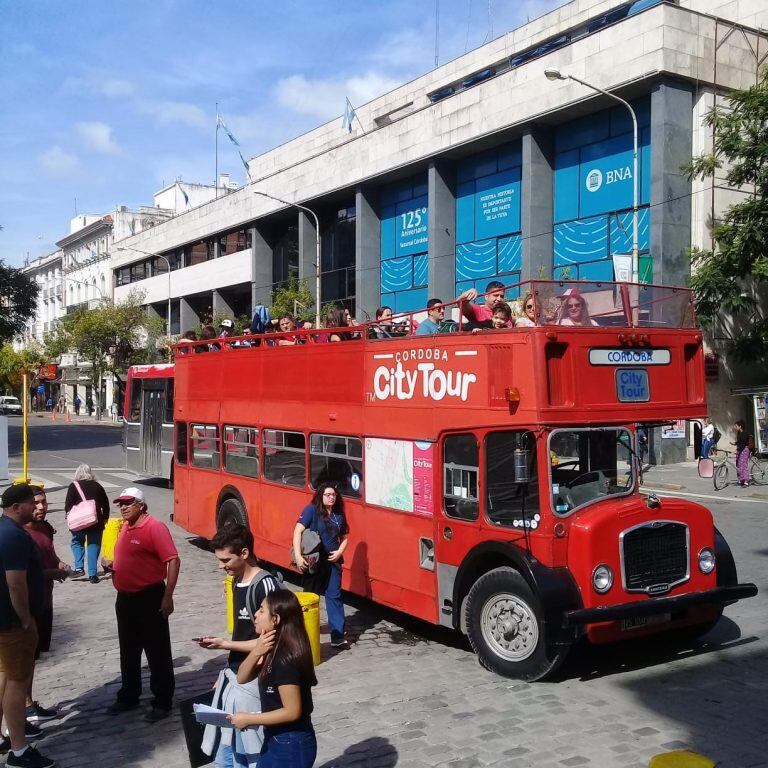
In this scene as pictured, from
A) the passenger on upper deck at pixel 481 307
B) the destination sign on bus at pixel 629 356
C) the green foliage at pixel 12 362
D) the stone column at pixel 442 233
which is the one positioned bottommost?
the destination sign on bus at pixel 629 356

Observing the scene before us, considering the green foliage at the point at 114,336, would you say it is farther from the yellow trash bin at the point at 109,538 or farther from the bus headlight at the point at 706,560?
the bus headlight at the point at 706,560

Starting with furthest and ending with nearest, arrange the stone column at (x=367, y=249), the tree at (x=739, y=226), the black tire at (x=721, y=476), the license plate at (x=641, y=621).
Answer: the stone column at (x=367, y=249), the tree at (x=739, y=226), the black tire at (x=721, y=476), the license plate at (x=641, y=621)

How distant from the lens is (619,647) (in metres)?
7.93

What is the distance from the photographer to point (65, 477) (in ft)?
80.2

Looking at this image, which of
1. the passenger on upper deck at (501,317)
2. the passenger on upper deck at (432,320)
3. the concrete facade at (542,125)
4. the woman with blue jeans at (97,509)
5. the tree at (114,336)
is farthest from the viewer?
the tree at (114,336)

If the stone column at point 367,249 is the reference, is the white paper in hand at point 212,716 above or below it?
below

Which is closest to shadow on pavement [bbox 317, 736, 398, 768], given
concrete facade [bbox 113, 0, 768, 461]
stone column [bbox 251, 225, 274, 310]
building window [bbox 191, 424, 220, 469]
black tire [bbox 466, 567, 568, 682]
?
black tire [bbox 466, 567, 568, 682]

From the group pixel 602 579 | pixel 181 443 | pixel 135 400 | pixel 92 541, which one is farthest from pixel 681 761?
pixel 135 400

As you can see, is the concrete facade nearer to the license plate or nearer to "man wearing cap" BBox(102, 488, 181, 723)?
the license plate

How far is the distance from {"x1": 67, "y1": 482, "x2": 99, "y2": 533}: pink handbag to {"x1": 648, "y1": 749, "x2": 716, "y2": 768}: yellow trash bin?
25.1 ft

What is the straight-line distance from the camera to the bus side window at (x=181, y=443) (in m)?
13.6

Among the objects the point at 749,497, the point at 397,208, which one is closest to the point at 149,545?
the point at 749,497

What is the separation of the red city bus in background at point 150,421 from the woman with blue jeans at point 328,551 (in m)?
12.8

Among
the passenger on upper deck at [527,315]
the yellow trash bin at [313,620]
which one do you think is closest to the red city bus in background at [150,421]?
the yellow trash bin at [313,620]
